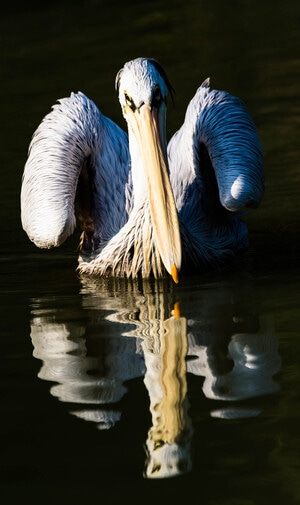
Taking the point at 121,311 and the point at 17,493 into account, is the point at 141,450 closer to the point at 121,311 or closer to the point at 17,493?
the point at 17,493

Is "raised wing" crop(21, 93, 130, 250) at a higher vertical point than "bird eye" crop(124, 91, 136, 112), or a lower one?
lower

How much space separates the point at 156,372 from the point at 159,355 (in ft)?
0.84

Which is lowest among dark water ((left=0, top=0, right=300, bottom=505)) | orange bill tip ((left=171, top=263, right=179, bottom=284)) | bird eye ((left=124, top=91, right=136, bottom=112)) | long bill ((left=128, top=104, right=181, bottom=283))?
dark water ((left=0, top=0, right=300, bottom=505))

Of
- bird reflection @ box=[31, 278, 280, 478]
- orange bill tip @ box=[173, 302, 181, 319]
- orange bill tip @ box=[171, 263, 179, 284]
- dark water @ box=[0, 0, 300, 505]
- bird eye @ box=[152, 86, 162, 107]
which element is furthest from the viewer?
bird eye @ box=[152, 86, 162, 107]

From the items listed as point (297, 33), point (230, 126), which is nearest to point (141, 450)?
point (230, 126)

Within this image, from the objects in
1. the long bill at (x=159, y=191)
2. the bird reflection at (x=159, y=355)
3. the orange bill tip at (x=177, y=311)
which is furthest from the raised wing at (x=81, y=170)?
the orange bill tip at (x=177, y=311)

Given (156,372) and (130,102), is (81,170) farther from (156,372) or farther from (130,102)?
(156,372)

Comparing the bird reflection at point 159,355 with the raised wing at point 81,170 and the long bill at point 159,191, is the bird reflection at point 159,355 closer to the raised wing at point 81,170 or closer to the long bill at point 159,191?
the long bill at point 159,191

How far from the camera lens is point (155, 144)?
6.80 m

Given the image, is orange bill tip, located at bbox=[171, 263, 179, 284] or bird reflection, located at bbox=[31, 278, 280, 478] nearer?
bird reflection, located at bbox=[31, 278, 280, 478]

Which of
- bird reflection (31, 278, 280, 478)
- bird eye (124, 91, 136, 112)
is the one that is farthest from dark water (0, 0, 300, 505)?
bird eye (124, 91, 136, 112)

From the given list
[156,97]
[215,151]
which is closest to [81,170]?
[215,151]

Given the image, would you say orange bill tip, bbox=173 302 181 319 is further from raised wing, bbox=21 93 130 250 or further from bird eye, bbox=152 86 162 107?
raised wing, bbox=21 93 130 250

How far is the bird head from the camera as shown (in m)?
6.65
